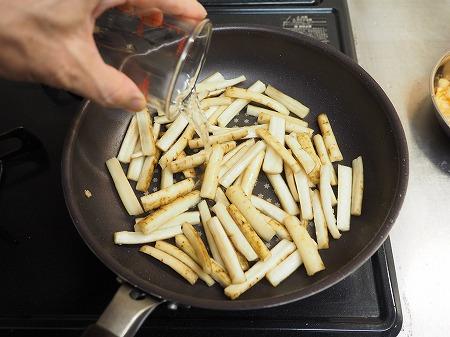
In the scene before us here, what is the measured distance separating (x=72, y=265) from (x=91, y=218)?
5.2 inches

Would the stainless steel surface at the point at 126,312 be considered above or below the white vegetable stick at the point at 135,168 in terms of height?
above

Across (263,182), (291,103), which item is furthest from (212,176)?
(291,103)

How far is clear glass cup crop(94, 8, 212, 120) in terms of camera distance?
91cm

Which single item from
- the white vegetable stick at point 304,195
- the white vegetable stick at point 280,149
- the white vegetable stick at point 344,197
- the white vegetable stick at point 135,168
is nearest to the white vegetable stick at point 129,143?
the white vegetable stick at point 135,168

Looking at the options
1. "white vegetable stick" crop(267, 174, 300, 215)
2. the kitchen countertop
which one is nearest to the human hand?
"white vegetable stick" crop(267, 174, 300, 215)

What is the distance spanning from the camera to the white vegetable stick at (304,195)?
1.15 meters

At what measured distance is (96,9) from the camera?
779 mm

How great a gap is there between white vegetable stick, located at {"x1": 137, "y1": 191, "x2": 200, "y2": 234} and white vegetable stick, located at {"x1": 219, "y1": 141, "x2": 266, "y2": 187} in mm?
87

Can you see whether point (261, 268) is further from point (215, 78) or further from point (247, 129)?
point (215, 78)

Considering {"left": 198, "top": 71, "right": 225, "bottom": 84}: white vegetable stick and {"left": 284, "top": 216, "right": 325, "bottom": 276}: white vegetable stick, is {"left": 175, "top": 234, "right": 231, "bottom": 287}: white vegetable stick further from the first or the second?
{"left": 198, "top": 71, "right": 225, "bottom": 84}: white vegetable stick

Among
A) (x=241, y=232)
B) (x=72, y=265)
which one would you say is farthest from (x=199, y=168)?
(x=72, y=265)

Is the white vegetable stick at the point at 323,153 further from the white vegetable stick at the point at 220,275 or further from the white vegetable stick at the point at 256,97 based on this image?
the white vegetable stick at the point at 220,275

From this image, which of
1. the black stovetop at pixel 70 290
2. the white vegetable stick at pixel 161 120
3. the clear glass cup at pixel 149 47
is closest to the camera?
the clear glass cup at pixel 149 47

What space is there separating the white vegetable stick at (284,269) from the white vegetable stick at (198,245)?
0.49ft
